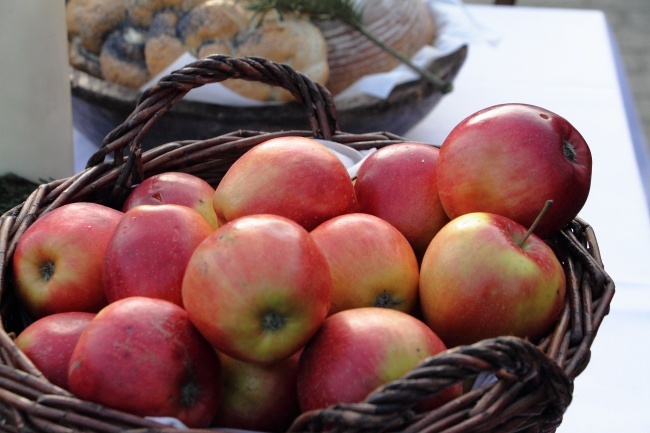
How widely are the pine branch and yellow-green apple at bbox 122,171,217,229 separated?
0.43 m

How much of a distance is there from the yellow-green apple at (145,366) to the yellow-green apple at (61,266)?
12 centimetres

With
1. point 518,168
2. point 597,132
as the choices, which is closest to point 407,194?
point 518,168

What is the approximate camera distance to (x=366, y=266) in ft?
1.68

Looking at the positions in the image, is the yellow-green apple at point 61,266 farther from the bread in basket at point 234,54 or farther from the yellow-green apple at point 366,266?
the bread in basket at point 234,54

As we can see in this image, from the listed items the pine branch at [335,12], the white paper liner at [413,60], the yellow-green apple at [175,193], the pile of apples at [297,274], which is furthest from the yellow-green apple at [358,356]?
the pine branch at [335,12]

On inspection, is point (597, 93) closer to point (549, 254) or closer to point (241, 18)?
point (241, 18)

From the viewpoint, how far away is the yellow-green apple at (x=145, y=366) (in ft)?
1.34

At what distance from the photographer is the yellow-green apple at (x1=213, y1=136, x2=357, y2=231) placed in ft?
1.87

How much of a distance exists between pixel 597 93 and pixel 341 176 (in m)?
0.82

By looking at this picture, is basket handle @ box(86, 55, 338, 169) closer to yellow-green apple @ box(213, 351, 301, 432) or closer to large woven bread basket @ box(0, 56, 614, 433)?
large woven bread basket @ box(0, 56, 614, 433)

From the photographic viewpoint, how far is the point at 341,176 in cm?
59

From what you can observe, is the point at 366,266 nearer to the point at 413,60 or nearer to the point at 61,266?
the point at 61,266

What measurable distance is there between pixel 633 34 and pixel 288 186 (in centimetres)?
261

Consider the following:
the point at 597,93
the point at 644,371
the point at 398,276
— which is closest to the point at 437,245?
the point at 398,276
